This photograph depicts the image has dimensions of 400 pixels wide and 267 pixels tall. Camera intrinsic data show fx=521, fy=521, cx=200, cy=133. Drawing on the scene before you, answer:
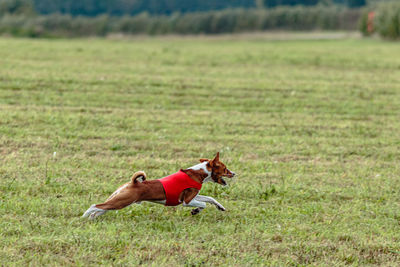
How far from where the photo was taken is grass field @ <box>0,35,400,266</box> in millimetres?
5465

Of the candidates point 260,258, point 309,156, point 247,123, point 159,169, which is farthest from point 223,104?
point 260,258

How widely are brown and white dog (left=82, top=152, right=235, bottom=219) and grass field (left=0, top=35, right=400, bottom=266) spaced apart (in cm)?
21

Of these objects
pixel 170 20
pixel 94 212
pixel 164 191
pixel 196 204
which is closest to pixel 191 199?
pixel 196 204

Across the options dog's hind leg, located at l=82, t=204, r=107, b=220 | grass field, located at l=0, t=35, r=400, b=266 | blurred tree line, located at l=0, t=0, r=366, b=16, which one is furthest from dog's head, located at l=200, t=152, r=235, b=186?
blurred tree line, located at l=0, t=0, r=366, b=16

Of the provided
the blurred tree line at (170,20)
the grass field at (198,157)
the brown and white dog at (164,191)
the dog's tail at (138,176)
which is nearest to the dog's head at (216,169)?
the brown and white dog at (164,191)

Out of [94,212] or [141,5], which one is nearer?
[94,212]

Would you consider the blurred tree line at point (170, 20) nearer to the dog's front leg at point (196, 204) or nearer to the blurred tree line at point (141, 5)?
the blurred tree line at point (141, 5)

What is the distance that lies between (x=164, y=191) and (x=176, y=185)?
0.17 m

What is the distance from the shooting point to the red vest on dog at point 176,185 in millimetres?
5914

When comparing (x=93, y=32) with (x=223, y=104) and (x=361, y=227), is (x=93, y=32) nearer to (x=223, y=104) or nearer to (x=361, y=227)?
(x=223, y=104)

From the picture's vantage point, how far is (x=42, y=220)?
19.4 feet

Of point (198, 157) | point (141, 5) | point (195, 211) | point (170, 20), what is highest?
point (141, 5)

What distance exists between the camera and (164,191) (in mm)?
5879

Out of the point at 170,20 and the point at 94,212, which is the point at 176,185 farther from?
the point at 170,20
